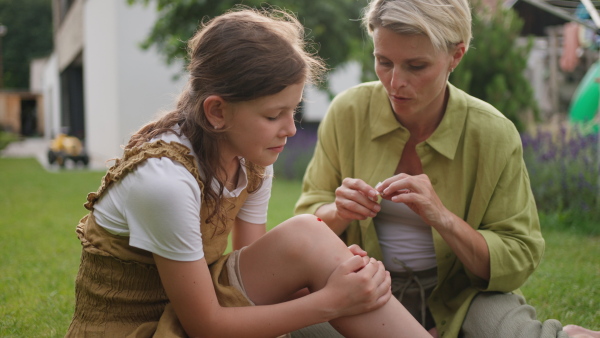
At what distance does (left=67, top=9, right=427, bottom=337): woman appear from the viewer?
1.67 m

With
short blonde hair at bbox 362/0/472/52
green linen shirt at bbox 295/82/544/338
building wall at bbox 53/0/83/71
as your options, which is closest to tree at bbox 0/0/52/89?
building wall at bbox 53/0/83/71

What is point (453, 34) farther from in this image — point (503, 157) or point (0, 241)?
point (0, 241)

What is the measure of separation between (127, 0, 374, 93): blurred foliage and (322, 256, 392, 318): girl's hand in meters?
8.14

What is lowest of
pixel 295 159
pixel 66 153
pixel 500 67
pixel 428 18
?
pixel 66 153

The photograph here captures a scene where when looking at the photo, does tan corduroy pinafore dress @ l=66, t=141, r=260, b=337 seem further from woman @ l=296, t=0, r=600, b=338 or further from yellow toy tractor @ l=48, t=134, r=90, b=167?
yellow toy tractor @ l=48, t=134, r=90, b=167

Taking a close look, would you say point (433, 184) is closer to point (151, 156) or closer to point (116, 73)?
point (151, 156)

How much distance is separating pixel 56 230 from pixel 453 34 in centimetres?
412

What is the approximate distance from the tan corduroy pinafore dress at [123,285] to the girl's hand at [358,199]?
47cm

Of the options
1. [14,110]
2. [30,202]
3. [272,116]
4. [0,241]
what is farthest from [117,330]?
[14,110]

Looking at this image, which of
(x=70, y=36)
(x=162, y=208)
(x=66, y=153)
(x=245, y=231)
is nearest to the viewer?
(x=162, y=208)

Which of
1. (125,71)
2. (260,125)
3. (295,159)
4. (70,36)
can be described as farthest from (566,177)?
(70,36)

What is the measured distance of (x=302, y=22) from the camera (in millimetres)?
9992

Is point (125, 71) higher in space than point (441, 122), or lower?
lower

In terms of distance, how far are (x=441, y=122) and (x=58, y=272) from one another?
2.49 metres
